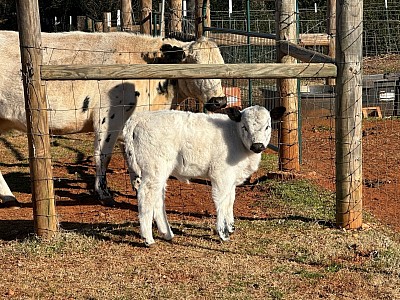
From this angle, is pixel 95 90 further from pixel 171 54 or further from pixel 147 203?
pixel 147 203

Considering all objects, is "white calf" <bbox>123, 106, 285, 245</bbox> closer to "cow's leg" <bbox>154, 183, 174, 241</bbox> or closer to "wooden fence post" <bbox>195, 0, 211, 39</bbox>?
"cow's leg" <bbox>154, 183, 174, 241</bbox>

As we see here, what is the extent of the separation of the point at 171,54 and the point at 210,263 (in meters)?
3.95

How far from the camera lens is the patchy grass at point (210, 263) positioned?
5.20 metres

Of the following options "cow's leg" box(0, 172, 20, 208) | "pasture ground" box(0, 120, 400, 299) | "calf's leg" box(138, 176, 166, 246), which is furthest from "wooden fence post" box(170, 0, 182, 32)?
"calf's leg" box(138, 176, 166, 246)

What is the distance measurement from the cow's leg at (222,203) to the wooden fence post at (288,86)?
2.69 m

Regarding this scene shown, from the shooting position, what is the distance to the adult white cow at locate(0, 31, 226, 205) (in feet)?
28.2

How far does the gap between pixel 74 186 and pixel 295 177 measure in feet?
10.4

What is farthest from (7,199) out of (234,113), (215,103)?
(234,113)

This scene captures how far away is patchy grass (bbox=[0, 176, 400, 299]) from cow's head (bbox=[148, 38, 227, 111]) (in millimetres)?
2463

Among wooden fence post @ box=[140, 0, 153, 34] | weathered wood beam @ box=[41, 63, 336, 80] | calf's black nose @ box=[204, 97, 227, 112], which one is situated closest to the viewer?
weathered wood beam @ box=[41, 63, 336, 80]

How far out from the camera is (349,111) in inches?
259

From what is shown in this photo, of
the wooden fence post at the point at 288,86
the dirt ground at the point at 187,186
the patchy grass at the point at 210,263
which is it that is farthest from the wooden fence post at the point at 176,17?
the patchy grass at the point at 210,263

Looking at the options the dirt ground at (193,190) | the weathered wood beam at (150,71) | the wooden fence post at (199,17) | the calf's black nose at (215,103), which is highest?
the wooden fence post at (199,17)

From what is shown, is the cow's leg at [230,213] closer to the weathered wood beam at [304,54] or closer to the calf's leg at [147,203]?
the calf's leg at [147,203]
